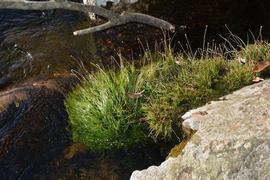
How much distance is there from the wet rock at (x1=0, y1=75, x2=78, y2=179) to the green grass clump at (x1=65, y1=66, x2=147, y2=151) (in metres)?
0.41

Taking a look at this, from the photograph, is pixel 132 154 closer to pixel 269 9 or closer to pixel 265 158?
pixel 265 158

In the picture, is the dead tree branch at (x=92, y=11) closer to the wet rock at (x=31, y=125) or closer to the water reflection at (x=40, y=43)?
the water reflection at (x=40, y=43)

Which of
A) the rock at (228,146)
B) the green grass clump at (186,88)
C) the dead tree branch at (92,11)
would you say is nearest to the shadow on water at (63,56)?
the dead tree branch at (92,11)

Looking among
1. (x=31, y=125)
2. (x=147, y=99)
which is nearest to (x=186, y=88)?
(x=147, y=99)

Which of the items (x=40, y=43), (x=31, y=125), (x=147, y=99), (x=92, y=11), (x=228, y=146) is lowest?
(x=31, y=125)

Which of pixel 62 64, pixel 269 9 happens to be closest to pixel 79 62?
pixel 62 64

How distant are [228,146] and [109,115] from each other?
265 centimetres

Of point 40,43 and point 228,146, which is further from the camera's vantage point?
point 40,43

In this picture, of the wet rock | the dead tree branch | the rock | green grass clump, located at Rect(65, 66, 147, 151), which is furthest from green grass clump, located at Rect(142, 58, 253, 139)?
the dead tree branch

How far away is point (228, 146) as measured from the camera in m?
5.88

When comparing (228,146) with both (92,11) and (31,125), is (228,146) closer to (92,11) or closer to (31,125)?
(31,125)

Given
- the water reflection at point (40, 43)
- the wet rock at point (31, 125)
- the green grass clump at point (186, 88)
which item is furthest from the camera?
the water reflection at point (40, 43)

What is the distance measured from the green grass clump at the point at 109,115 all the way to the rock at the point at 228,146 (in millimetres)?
1461

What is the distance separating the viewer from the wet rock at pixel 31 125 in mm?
7965
